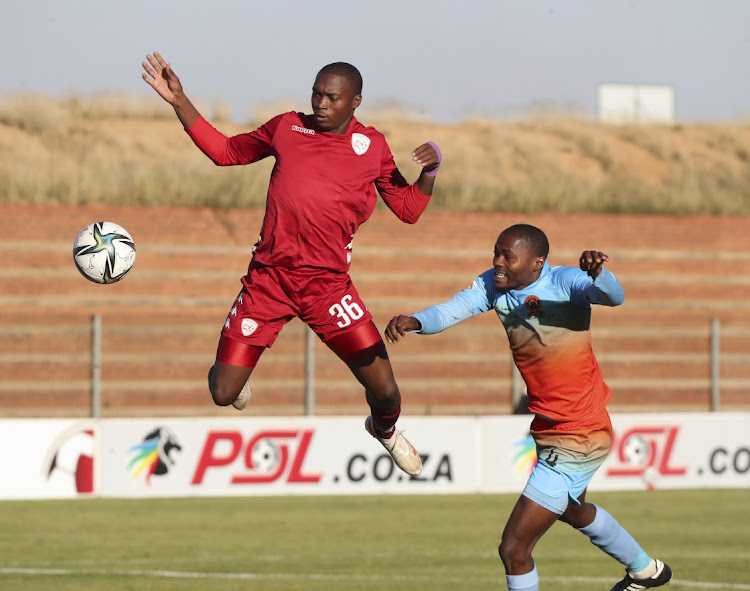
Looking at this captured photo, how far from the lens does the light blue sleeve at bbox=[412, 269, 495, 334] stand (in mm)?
7617

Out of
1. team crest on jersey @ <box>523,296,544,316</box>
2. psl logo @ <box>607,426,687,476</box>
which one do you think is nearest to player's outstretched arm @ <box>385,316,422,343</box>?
team crest on jersey @ <box>523,296,544,316</box>

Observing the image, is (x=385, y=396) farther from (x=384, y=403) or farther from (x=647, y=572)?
(x=647, y=572)

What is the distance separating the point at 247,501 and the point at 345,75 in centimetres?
860

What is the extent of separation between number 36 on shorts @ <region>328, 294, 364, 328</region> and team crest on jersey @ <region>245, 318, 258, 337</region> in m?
0.50

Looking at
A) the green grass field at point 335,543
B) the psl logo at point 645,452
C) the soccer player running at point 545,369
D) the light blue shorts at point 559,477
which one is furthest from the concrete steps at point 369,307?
the light blue shorts at point 559,477

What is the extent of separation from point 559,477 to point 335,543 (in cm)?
523

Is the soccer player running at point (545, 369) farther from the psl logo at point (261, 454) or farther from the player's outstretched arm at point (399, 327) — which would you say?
the psl logo at point (261, 454)

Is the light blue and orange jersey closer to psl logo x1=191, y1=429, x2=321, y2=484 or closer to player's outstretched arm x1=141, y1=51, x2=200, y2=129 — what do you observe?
player's outstretched arm x1=141, y1=51, x2=200, y2=129

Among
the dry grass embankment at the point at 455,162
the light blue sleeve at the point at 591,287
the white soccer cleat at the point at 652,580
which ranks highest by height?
the dry grass embankment at the point at 455,162

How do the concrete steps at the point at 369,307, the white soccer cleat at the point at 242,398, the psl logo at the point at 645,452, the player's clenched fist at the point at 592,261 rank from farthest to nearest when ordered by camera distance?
1. the concrete steps at the point at 369,307
2. the psl logo at the point at 645,452
3. the white soccer cleat at the point at 242,398
4. the player's clenched fist at the point at 592,261

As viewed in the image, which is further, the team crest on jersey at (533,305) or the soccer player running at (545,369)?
the team crest on jersey at (533,305)

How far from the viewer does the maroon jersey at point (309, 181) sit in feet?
27.2

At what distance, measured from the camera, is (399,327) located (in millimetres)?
7301

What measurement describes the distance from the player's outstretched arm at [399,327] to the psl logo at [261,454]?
902 centimetres
